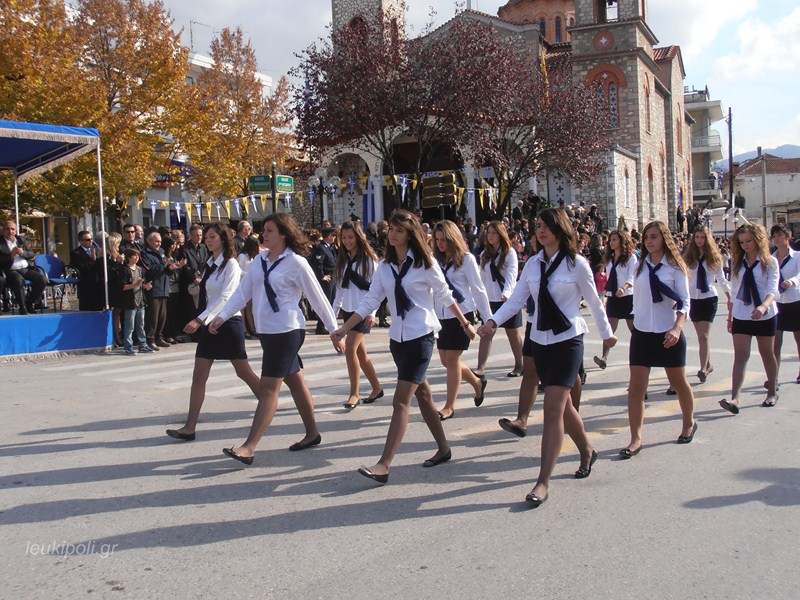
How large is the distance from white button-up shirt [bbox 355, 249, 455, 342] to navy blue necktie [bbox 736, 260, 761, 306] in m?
3.65

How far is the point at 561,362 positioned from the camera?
16.7 feet

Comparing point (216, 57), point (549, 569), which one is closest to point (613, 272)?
point (549, 569)

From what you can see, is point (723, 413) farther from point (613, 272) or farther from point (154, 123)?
point (154, 123)

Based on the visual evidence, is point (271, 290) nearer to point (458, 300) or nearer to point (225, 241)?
point (225, 241)

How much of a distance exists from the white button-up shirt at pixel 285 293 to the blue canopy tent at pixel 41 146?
7.36 metres

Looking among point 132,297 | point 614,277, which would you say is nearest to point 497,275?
point 614,277

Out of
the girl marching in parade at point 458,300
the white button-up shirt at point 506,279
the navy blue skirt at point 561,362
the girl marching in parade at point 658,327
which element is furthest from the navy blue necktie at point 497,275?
the navy blue skirt at point 561,362

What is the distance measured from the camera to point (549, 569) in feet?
13.1

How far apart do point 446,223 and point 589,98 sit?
2445 cm

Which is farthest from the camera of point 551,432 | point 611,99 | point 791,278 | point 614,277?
point 611,99

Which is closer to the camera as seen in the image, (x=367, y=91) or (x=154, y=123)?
(x=367, y=91)

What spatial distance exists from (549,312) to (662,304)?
162 centimetres

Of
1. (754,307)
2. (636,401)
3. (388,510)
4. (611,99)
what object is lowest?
(388,510)

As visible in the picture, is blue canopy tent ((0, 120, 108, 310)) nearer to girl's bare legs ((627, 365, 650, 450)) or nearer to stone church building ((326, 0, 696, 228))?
girl's bare legs ((627, 365, 650, 450))
